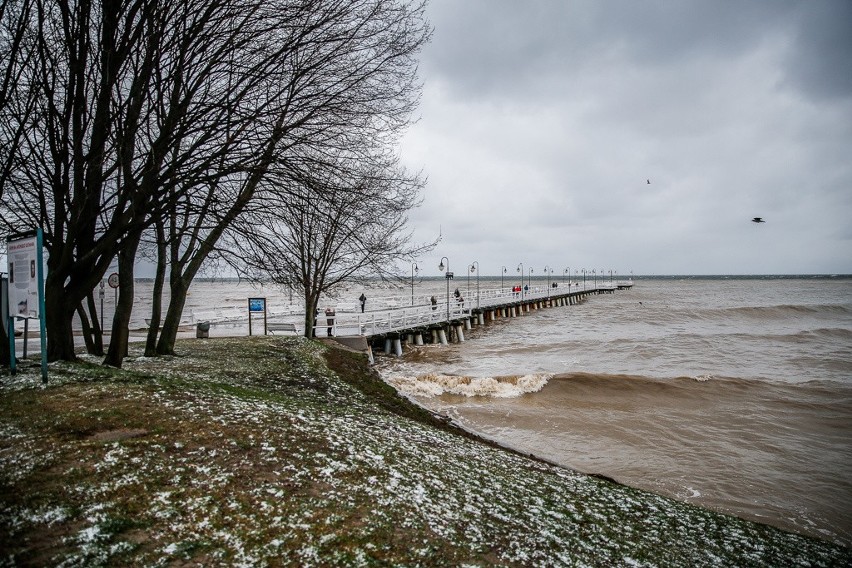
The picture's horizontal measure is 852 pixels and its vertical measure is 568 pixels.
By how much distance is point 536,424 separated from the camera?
538 inches

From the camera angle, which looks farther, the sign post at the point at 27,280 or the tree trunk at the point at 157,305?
the tree trunk at the point at 157,305

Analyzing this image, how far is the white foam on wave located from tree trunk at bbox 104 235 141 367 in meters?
8.64

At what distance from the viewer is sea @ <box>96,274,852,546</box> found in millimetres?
9602

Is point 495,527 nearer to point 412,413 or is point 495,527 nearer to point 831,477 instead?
point 412,413

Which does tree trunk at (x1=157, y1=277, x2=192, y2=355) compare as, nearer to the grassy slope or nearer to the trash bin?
the grassy slope

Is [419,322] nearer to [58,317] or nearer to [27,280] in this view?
[58,317]

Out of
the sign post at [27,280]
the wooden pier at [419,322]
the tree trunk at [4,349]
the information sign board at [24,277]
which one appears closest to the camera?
the sign post at [27,280]

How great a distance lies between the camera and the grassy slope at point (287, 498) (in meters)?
3.77

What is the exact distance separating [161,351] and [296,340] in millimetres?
6747

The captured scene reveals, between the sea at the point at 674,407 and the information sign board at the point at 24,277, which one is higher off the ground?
the information sign board at the point at 24,277

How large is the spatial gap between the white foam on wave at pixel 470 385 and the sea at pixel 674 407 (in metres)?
0.07

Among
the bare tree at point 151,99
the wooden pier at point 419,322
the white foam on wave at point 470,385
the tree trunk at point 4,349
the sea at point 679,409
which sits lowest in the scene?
the sea at point 679,409

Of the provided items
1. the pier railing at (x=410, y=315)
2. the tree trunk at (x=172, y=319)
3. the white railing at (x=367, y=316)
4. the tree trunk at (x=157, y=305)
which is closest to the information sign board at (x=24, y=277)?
the tree trunk at (x=157, y=305)

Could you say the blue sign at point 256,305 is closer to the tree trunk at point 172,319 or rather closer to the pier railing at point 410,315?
the pier railing at point 410,315
